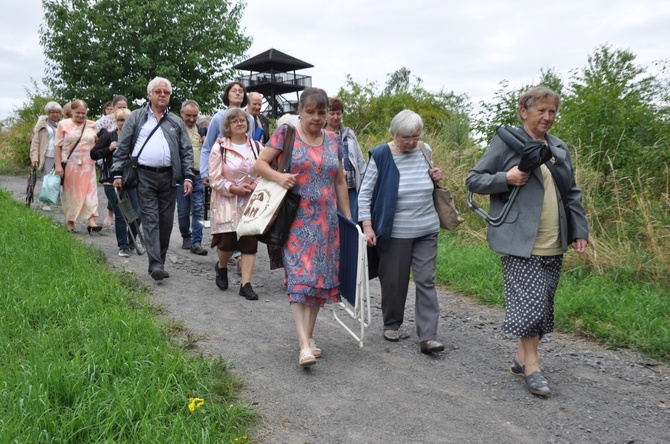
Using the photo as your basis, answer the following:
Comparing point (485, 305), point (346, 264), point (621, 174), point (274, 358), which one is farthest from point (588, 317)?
point (621, 174)

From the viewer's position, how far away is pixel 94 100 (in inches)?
1054

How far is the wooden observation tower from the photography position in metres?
48.2

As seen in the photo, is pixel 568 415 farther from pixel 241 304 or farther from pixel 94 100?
pixel 94 100

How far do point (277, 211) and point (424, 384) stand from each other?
158 cm

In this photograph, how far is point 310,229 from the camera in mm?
4727

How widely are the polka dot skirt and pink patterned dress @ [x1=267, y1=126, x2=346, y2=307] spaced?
4.20ft

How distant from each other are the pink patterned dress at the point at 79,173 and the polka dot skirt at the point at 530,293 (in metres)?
7.35

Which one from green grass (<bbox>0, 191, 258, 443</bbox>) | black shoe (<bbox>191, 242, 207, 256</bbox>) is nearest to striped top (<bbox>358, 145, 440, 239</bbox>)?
green grass (<bbox>0, 191, 258, 443</bbox>)

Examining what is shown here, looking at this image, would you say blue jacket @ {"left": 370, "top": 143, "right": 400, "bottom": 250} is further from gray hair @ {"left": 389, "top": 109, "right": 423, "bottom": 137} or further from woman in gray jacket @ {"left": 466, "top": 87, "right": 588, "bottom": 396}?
woman in gray jacket @ {"left": 466, "top": 87, "right": 588, "bottom": 396}

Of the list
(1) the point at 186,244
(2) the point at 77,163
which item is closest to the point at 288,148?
(1) the point at 186,244

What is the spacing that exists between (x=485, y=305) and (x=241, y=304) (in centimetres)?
257

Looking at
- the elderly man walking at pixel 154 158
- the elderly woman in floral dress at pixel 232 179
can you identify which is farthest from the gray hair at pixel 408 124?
the elderly man walking at pixel 154 158

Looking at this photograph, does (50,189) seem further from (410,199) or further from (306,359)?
(306,359)

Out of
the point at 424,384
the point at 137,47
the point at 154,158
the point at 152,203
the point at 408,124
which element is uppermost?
the point at 137,47
